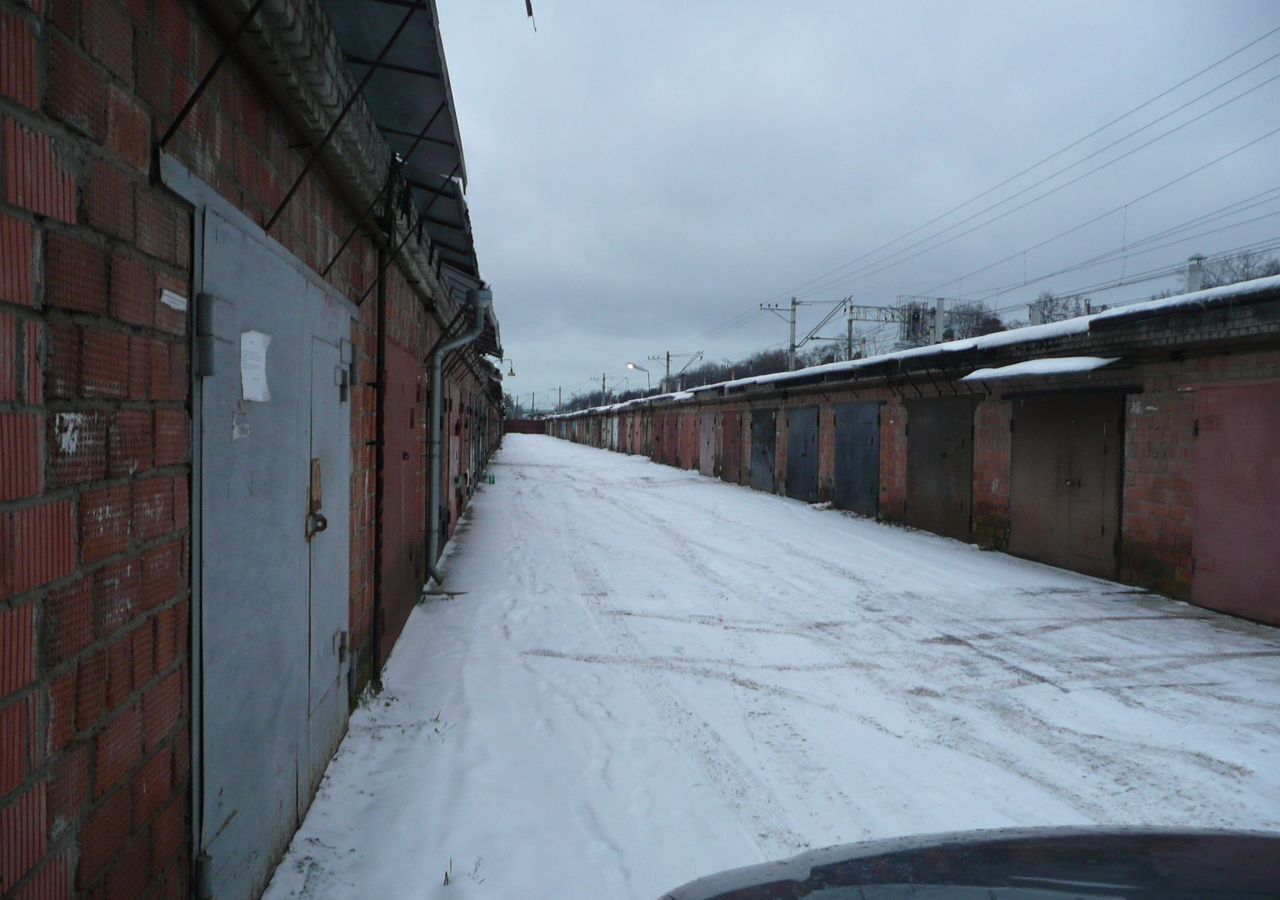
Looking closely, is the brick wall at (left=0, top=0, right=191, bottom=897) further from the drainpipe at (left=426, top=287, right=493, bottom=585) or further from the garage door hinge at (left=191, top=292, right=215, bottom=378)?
the drainpipe at (left=426, top=287, right=493, bottom=585)

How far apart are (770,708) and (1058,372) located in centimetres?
696

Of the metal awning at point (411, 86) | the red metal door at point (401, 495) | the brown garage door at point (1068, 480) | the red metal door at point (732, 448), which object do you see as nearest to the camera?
the metal awning at point (411, 86)

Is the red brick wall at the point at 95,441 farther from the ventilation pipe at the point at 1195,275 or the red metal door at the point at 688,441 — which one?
the red metal door at the point at 688,441

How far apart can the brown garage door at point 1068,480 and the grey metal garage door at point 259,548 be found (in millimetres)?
8992

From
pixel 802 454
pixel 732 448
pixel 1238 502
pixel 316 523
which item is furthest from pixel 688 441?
pixel 316 523

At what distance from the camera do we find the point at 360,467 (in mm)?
4379

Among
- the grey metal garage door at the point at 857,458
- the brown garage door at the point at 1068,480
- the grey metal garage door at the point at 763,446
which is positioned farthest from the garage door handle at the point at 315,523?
the grey metal garage door at the point at 763,446

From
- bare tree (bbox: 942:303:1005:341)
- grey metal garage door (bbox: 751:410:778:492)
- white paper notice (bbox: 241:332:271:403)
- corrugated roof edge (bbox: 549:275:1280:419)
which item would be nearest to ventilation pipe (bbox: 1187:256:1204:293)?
corrugated roof edge (bbox: 549:275:1280:419)

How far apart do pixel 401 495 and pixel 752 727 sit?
10.7ft

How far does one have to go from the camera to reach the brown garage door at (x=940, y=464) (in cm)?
1190

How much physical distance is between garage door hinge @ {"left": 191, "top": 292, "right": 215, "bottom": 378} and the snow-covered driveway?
6.43 ft

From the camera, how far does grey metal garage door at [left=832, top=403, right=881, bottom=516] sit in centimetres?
1470

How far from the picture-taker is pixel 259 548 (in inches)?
98.4

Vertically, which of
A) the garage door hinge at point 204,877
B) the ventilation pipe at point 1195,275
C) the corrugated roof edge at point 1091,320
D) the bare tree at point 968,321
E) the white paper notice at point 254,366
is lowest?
the garage door hinge at point 204,877
